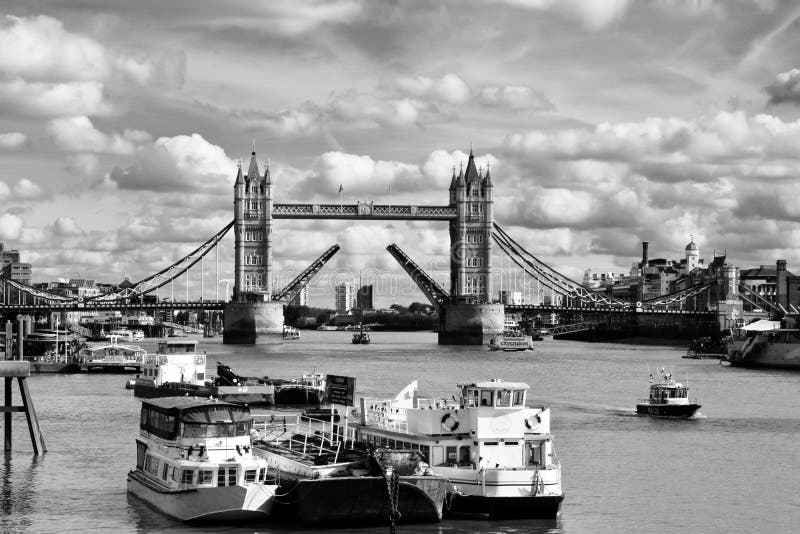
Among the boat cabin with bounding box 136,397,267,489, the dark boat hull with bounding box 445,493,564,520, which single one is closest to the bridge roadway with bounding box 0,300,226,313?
the boat cabin with bounding box 136,397,267,489

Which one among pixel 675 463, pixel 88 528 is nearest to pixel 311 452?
pixel 88 528

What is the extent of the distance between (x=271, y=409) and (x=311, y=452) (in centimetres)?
2363

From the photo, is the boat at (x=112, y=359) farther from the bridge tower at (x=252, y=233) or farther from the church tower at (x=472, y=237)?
the church tower at (x=472, y=237)

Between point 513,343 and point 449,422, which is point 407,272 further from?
point 449,422

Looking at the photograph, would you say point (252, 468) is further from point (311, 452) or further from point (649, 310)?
point (649, 310)

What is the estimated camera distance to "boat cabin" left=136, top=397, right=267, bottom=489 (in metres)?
26.0

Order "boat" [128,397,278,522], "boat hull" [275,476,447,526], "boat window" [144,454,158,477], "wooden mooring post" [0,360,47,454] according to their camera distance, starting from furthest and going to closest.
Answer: "wooden mooring post" [0,360,47,454]
"boat window" [144,454,158,477]
"boat" [128,397,278,522]
"boat hull" [275,476,447,526]

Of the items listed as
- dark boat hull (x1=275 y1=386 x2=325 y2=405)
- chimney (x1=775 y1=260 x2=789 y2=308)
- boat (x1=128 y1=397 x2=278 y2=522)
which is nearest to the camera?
boat (x1=128 y1=397 x2=278 y2=522)

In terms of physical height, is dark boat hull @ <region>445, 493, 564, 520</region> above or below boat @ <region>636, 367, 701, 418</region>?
below

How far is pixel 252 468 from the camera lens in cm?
2597

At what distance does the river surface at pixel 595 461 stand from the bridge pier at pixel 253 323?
54.1m

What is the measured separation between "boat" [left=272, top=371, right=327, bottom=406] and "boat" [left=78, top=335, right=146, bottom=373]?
22.7 metres

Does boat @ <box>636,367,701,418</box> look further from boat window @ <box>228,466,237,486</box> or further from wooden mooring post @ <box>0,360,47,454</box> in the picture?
boat window @ <box>228,466,237,486</box>

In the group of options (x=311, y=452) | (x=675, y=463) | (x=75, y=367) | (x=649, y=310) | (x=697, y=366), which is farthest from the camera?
(x=649, y=310)
